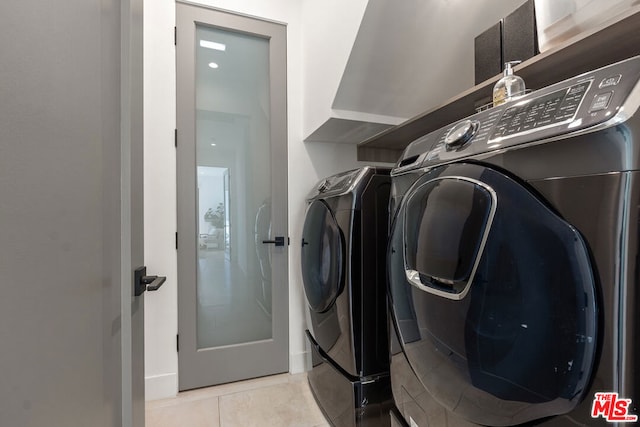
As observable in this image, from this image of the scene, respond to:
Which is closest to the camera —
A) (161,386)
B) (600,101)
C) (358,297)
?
(600,101)

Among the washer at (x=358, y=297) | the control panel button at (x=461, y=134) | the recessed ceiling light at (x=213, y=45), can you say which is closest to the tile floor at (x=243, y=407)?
the washer at (x=358, y=297)

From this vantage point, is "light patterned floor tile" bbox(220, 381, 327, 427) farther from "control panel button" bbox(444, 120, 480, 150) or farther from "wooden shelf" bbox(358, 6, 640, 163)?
"wooden shelf" bbox(358, 6, 640, 163)

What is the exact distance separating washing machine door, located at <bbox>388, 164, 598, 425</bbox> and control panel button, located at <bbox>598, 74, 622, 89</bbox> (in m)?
0.22

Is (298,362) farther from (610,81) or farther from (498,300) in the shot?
(610,81)

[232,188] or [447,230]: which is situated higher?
[232,188]

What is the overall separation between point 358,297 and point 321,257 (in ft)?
1.11

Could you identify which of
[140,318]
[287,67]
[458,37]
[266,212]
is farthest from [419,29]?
[140,318]

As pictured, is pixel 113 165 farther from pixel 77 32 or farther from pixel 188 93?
pixel 188 93

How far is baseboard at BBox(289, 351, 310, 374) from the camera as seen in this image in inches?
84.7

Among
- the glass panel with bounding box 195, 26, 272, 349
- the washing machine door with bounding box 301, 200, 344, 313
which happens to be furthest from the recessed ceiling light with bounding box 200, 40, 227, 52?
the washing machine door with bounding box 301, 200, 344, 313

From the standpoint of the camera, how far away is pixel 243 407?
174 cm

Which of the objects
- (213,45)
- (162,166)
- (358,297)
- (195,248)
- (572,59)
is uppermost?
(213,45)

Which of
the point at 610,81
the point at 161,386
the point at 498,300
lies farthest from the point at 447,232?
the point at 161,386

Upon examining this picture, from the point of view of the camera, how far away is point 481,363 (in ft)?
2.13
